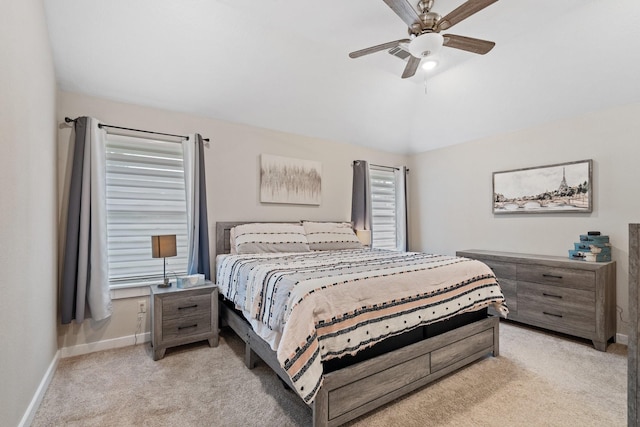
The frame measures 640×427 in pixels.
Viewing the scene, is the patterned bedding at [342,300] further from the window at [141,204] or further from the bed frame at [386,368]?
the window at [141,204]

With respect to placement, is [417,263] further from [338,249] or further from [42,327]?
[42,327]

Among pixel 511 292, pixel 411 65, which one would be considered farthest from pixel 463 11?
pixel 511 292

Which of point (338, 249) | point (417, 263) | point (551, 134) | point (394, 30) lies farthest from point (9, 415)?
point (551, 134)

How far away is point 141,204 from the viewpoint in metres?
3.11

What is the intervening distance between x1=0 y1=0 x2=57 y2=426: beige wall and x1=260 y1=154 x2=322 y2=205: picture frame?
2057 mm

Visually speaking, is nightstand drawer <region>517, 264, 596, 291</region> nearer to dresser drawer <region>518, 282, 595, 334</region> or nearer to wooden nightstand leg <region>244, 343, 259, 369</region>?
dresser drawer <region>518, 282, 595, 334</region>

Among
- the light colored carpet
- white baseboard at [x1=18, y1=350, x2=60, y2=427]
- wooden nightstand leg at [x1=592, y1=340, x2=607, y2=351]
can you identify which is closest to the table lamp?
the light colored carpet

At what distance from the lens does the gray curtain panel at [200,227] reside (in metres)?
3.21

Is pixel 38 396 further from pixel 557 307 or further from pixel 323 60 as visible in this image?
pixel 557 307

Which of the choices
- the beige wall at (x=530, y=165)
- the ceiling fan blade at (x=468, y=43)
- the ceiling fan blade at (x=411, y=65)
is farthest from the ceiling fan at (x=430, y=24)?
the beige wall at (x=530, y=165)

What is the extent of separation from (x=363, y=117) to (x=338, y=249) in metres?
1.88

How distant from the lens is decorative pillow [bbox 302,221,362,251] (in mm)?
3735

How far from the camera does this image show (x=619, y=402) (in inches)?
77.4

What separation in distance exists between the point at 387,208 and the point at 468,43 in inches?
122
